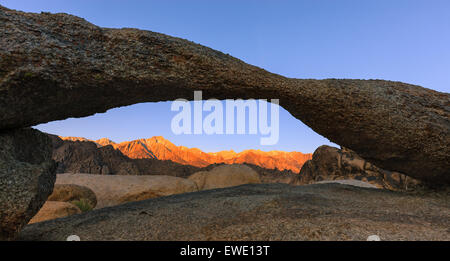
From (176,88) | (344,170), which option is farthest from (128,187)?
(344,170)

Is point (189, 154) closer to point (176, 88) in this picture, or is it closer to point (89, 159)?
point (89, 159)

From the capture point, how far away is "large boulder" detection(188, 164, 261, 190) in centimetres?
1511

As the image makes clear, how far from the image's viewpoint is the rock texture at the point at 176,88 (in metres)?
4.45

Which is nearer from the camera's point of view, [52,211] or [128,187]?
[52,211]

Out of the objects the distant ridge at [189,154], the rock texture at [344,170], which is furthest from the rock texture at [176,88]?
the distant ridge at [189,154]

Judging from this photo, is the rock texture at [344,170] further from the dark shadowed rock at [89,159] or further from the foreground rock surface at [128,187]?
the dark shadowed rock at [89,159]

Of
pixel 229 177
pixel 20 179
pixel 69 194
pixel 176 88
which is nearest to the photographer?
pixel 20 179

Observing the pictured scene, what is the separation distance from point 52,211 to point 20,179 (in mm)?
4801

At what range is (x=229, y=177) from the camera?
15.4 metres

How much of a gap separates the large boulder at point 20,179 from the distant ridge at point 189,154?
39754mm
